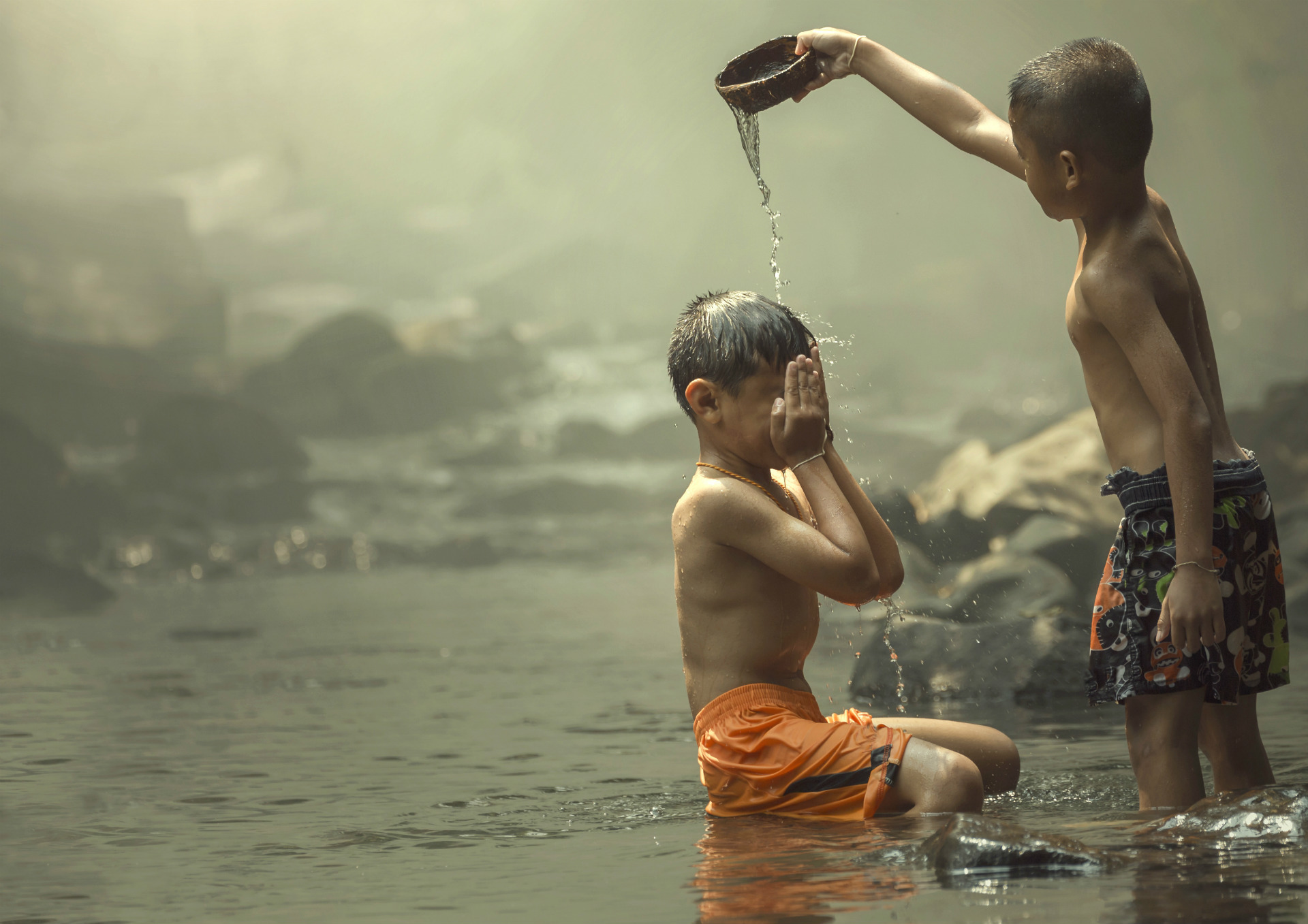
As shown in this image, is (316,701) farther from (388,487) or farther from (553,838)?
(388,487)

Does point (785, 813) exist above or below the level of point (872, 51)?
below

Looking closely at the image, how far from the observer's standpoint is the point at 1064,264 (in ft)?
41.4

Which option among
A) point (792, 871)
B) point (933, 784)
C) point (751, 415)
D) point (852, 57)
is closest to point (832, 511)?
point (751, 415)

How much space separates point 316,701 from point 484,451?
31.2ft

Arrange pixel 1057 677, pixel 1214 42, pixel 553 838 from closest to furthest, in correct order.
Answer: pixel 553 838 → pixel 1057 677 → pixel 1214 42

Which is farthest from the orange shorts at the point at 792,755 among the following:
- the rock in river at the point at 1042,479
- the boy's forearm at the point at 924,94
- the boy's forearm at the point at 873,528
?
the rock in river at the point at 1042,479

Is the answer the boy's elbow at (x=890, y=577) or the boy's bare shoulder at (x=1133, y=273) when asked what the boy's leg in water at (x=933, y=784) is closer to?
the boy's elbow at (x=890, y=577)

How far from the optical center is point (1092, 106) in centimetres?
190

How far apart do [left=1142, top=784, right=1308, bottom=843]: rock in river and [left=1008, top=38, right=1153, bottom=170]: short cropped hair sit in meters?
0.91

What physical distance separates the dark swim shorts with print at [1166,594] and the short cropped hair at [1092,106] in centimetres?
48

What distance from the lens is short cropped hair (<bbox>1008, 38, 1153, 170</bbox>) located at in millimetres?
1897

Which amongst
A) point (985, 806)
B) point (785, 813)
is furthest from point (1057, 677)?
point (785, 813)

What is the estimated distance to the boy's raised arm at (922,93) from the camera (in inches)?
90.3

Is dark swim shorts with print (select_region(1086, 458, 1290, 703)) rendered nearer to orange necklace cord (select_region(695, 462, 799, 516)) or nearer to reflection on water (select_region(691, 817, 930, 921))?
reflection on water (select_region(691, 817, 930, 921))
